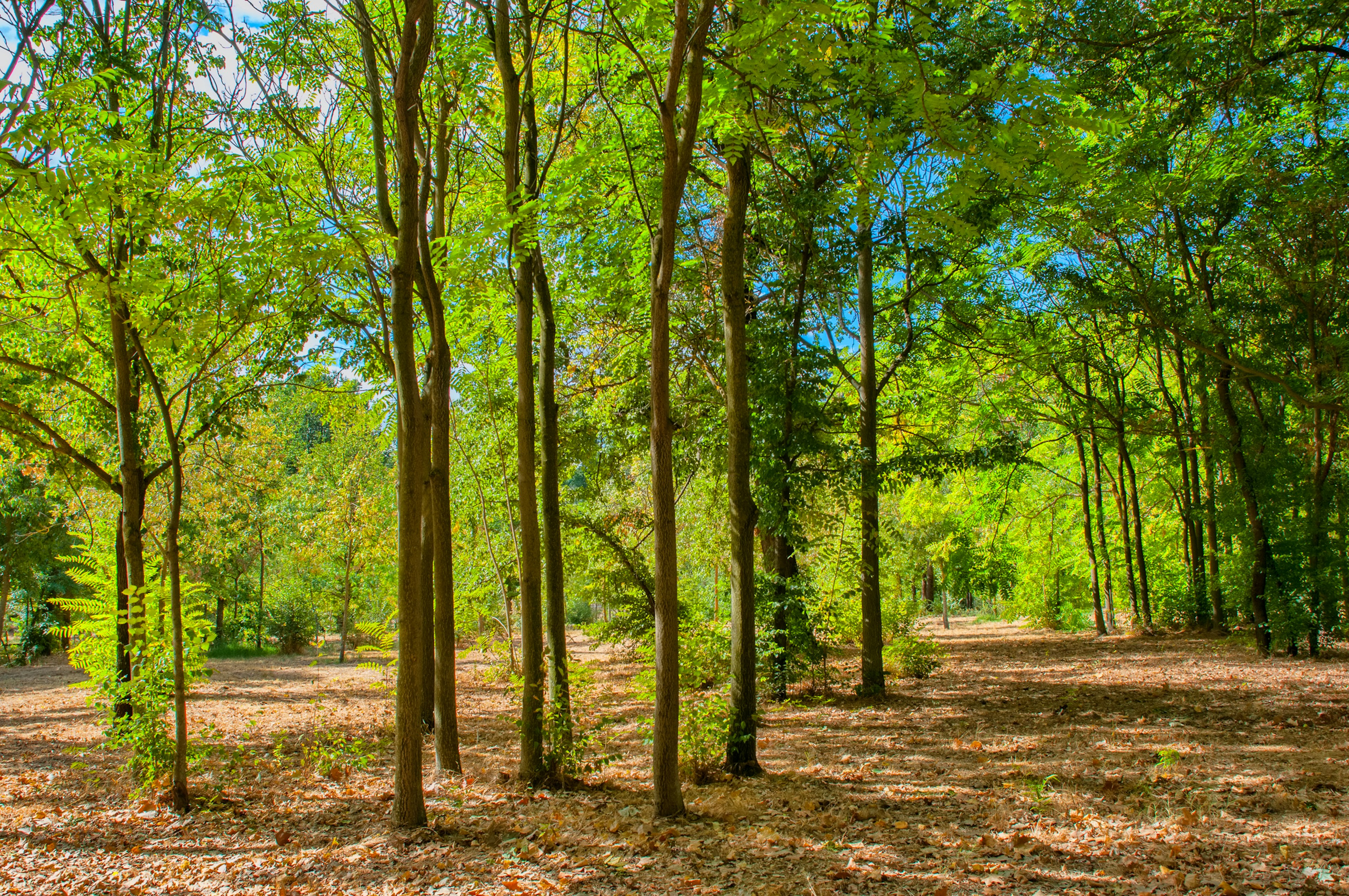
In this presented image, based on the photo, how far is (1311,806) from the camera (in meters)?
4.68

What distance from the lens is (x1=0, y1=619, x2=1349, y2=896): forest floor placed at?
4.18m

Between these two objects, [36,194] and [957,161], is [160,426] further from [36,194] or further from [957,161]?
[957,161]

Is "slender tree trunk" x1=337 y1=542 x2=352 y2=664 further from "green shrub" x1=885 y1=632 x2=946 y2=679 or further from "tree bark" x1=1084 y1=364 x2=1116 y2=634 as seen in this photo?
"tree bark" x1=1084 y1=364 x2=1116 y2=634

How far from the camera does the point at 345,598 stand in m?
21.3

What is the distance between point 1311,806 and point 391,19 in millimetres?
10285

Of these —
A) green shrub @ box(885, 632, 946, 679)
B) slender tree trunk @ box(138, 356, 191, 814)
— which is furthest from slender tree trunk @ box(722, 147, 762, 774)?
green shrub @ box(885, 632, 946, 679)

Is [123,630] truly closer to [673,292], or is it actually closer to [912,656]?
[673,292]

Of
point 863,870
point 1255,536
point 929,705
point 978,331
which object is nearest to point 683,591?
point 929,705

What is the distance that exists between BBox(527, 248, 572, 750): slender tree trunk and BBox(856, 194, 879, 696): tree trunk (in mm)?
4654

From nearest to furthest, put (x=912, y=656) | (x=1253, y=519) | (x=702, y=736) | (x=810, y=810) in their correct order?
(x=810, y=810)
(x=702, y=736)
(x=1253, y=519)
(x=912, y=656)

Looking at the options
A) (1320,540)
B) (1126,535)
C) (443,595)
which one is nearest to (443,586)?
(443,595)

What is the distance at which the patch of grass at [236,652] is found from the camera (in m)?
23.4

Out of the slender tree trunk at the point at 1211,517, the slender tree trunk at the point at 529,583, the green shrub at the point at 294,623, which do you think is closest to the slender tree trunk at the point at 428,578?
the slender tree trunk at the point at 529,583

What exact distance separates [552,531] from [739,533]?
5.70 feet
